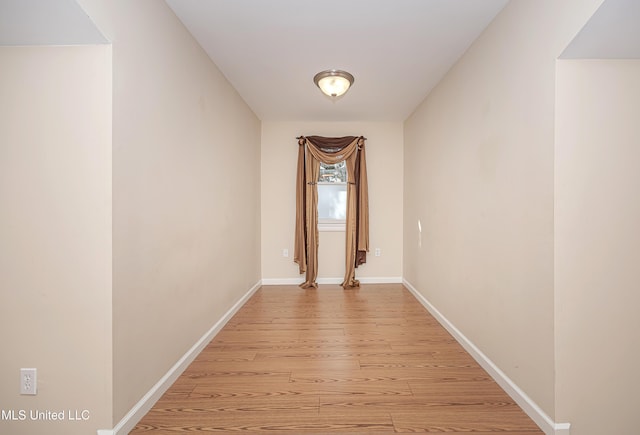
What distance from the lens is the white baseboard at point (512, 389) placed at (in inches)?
58.9

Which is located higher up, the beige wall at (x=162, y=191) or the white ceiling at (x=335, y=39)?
the white ceiling at (x=335, y=39)

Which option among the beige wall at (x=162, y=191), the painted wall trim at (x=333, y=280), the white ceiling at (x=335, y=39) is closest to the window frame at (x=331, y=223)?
the painted wall trim at (x=333, y=280)

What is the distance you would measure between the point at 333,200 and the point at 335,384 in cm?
313

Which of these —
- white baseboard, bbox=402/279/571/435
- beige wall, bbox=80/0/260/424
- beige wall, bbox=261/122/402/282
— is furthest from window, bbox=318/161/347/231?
white baseboard, bbox=402/279/571/435

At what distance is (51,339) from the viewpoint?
142cm

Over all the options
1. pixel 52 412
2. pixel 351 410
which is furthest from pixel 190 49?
pixel 351 410

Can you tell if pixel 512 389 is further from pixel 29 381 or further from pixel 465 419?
pixel 29 381

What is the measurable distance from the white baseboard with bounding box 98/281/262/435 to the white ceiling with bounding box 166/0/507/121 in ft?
7.65

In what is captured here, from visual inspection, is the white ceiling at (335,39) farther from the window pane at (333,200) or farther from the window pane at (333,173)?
the window pane at (333,200)

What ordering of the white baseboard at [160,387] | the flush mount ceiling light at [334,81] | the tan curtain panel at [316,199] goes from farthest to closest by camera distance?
the tan curtain panel at [316,199] < the flush mount ceiling light at [334,81] < the white baseboard at [160,387]

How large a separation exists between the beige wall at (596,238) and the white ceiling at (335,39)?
90cm

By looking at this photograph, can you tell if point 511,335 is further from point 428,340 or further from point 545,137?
point 545,137

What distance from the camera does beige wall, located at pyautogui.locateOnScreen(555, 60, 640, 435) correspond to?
1.48 metres

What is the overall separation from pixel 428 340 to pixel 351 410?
1202mm
